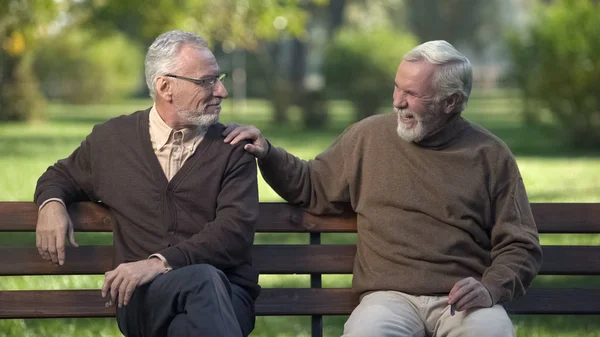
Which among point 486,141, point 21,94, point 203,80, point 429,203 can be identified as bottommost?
point 21,94

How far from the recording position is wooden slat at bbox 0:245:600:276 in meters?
4.75

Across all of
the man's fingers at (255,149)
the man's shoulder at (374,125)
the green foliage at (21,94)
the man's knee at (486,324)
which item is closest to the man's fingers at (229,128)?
the man's fingers at (255,149)

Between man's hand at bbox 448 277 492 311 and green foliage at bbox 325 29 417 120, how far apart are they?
82.3 ft

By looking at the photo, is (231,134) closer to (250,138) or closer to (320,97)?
(250,138)

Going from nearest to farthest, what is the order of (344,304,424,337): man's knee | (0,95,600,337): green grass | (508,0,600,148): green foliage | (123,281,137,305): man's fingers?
(123,281,137,305): man's fingers, (344,304,424,337): man's knee, (0,95,600,337): green grass, (508,0,600,148): green foliage

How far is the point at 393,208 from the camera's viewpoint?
463cm

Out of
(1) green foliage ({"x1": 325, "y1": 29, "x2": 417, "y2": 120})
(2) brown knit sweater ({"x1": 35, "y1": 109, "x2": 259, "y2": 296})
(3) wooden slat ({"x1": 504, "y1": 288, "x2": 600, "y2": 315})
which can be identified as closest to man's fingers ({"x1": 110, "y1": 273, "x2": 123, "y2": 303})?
(2) brown knit sweater ({"x1": 35, "y1": 109, "x2": 259, "y2": 296})

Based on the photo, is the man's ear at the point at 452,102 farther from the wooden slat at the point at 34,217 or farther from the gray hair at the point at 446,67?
the wooden slat at the point at 34,217

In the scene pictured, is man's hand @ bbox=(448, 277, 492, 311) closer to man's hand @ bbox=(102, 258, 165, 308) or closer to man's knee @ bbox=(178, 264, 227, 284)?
man's knee @ bbox=(178, 264, 227, 284)

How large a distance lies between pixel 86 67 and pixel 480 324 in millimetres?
42640

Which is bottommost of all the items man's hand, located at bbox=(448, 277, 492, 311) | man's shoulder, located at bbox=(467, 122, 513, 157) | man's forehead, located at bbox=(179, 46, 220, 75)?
man's hand, located at bbox=(448, 277, 492, 311)

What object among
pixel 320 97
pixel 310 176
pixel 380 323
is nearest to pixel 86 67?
pixel 320 97

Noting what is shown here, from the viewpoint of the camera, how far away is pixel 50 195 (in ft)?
14.9

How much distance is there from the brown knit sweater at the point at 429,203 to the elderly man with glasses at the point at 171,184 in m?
0.27
